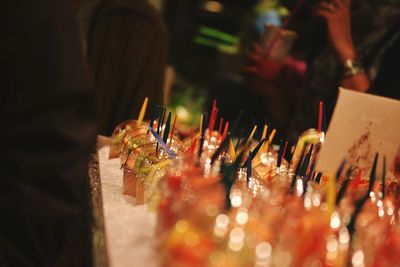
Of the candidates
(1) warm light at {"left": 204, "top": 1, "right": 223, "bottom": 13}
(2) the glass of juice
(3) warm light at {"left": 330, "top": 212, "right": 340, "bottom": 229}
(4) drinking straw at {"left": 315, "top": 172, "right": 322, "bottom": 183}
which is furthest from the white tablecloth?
(1) warm light at {"left": 204, "top": 1, "right": 223, "bottom": 13}

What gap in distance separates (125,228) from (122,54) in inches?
51.2

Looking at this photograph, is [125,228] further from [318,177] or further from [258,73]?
[258,73]

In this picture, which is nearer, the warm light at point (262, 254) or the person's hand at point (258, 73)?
the warm light at point (262, 254)

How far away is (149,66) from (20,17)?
146 centimetres

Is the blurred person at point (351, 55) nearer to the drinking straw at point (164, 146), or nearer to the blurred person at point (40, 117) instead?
the drinking straw at point (164, 146)

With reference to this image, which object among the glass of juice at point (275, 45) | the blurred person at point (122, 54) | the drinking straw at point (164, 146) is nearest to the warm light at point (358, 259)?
the drinking straw at point (164, 146)

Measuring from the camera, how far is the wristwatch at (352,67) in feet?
8.16

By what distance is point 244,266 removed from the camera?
3.26ft

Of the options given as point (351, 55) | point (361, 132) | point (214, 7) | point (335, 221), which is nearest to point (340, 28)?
point (351, 55)

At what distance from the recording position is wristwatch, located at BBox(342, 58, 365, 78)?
8.16 ft

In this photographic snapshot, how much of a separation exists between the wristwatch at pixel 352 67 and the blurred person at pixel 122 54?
90 centimetres

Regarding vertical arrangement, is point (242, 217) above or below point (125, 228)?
above

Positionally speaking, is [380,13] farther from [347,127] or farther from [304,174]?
[304,174]

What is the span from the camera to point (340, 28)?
256cm
